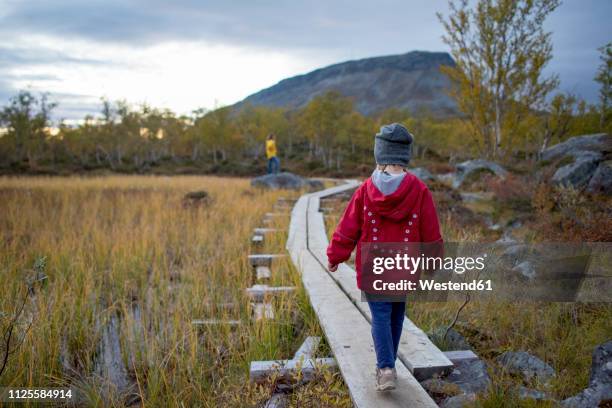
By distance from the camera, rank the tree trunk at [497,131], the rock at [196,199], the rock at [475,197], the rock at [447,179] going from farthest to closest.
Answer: the tree trunk at [497,131] → the rock at [447,179] → the rock at [196,199] → the rock at [475,197]

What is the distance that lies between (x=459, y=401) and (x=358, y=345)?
763 millimetres

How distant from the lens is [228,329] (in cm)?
372

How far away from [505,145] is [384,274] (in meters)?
15.1

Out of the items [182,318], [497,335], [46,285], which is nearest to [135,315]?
[182,318]

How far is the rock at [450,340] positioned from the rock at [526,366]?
0.97ft

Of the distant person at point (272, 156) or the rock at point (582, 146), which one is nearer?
the rock at point (582, 146)

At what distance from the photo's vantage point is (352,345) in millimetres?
2900

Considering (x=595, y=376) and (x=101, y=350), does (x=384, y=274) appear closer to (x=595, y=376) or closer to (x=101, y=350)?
(x=595, y=376)

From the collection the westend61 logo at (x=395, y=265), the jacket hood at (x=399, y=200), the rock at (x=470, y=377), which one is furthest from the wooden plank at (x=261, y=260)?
the jacket hood at (x=399, y=200)

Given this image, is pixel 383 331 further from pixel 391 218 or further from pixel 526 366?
pixel 526 366

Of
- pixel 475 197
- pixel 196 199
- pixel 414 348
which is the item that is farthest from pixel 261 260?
pixel 475 197

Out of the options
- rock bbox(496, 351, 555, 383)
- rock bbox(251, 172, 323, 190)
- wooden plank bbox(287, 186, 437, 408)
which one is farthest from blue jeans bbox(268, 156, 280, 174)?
rock bbox(496, 351, 555, 383)

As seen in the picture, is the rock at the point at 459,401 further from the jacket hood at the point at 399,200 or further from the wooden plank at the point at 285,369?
the jacket hood at the point at 399,200

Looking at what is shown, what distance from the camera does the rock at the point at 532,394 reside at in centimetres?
230
